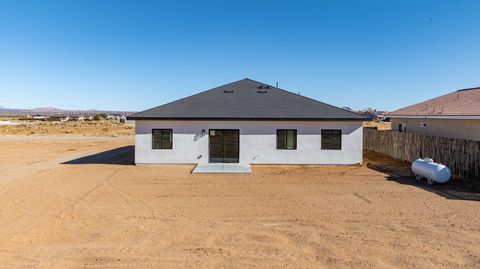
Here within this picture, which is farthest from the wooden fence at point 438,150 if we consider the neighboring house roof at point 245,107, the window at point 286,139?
the window at point 286,139

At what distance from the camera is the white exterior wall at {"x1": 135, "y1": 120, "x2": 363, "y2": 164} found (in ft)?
51.5

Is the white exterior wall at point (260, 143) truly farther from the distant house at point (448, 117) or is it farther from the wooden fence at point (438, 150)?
A: the distant house at point (448, 117)

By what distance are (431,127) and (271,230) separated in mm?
15065

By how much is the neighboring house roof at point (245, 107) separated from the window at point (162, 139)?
856 millimetres

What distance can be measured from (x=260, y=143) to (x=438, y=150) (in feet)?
28.2

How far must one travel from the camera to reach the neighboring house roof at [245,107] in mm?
15438

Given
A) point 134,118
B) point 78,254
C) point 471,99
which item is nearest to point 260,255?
point 78,254

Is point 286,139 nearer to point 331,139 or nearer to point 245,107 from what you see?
point 331,139

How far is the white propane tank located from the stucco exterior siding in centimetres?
406

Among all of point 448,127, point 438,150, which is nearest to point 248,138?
point 438,150

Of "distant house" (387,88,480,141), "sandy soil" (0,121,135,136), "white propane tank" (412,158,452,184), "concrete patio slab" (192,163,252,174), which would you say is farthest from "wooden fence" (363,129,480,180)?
"sandy soil" (0,121,135,136)

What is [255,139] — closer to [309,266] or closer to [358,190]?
[358,190]

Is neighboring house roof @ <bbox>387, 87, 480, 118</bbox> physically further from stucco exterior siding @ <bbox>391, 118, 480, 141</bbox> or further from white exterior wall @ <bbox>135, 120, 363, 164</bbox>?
white exterior wall @ <bbox>135, 120, 363, 164</bbox>

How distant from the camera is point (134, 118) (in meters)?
15.4
